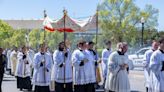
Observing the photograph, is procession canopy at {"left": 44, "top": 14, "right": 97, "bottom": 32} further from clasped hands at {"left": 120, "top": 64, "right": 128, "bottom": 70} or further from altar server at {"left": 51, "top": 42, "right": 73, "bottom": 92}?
clasped hands at {"left": 120, "top": 64, "right": 128, "bottom": 70}

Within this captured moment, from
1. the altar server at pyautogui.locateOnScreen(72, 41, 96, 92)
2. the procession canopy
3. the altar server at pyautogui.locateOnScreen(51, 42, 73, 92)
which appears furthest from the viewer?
the procession canopy

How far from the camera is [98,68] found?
54.0ft

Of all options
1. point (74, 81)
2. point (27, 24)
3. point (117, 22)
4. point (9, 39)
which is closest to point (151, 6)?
point (117, 22)

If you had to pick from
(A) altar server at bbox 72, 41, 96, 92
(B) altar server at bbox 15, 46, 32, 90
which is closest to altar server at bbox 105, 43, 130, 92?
(A) altar server at bbox 72, 41, 96, 92

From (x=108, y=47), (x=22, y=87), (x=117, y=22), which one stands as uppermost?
(x=117, y=22)

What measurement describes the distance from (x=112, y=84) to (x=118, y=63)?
604mm

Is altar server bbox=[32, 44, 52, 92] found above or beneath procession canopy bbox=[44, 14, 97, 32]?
beneath

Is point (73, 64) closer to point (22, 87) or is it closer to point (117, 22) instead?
point (22, 87)

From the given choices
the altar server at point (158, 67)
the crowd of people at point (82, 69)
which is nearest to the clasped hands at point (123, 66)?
the crowd of people at point (82, 69)

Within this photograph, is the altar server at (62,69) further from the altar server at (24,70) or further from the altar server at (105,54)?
→ the altar server at (24,70)

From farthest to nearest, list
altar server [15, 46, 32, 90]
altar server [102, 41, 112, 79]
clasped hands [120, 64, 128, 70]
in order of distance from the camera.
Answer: altar server [15, 46, 32, 90], altar server [102, 41, 112, 79], clasped hands [120, 64, 128, 70]

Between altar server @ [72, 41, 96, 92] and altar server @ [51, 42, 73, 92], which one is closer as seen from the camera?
altar server @ [72, 41, 96, 92]

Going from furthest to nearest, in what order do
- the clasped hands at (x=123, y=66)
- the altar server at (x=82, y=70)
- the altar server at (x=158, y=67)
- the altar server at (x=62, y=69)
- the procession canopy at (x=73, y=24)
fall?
the procession canopy at (x=73, y=24)
the altar server at (x=62, y=69)
the altar server at (x=82, y=70)
the clasped hands at (x=123, y=66)
the altar server at (x=158, y=67)

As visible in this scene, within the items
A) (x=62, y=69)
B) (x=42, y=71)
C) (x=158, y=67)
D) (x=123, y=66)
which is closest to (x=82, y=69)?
(x=62, y=69)
